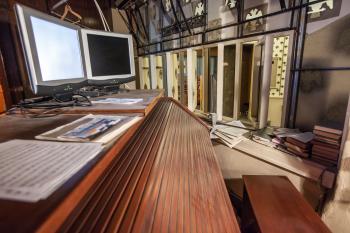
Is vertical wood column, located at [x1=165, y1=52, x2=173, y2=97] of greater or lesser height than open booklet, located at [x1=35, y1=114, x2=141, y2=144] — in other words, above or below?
above

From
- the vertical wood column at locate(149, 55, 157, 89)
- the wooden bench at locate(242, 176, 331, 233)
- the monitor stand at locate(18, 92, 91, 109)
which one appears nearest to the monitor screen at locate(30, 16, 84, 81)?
the monitor stand at locate(18, 92, 91, 109)

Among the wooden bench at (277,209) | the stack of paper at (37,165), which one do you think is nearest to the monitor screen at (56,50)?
the stack of paper at (37,165)

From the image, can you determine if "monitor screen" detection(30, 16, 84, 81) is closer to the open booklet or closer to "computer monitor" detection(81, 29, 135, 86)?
"computer monitor" detection(81, 29, 135, 86)

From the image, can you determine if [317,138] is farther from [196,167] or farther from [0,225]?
[0,225]

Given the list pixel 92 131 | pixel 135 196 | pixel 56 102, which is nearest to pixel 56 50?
pixel 56 102

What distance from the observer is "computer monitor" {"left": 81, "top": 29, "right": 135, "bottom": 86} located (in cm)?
159

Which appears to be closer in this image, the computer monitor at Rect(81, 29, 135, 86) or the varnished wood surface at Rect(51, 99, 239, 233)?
the varnished wood surface at Rect(51, 99, 239, 233)

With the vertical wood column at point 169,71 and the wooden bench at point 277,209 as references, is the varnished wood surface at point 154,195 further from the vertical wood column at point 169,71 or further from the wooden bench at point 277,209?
the vertical wood column at point 169,71

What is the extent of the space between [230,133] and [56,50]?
64.3 inches

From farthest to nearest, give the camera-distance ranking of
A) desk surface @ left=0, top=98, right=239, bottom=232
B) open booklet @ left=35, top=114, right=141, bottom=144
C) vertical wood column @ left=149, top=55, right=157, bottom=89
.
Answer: vertical wood column @ left=149, top=55, right=157, bottom=89, open booklet @ left=35, top=114, right=141, bottom=144, desk surface @ left=0, top=98, right=239, bottom=232

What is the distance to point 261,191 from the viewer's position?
3.82ft

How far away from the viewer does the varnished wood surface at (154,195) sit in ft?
1.12

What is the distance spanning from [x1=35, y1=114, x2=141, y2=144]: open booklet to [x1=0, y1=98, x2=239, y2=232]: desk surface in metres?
0.04

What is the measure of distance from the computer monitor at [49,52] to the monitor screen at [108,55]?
303mm
